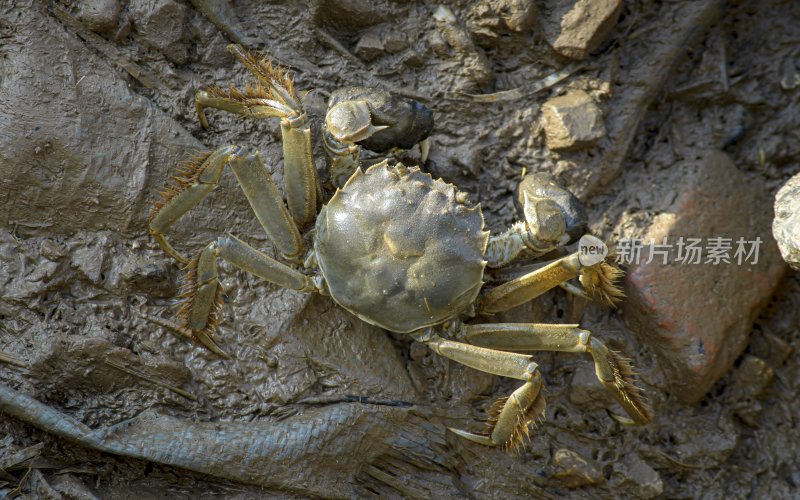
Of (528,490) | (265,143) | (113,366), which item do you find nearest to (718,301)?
(528,490)

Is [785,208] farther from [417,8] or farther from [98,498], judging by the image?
[98,498]

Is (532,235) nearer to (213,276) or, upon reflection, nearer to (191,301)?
(213,276)

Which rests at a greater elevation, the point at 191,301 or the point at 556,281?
the point at 191,301

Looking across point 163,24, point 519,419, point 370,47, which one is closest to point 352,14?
point 370,47

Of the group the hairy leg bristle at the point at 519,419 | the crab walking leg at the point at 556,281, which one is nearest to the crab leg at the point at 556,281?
the crab walking leg at the point at 556,281

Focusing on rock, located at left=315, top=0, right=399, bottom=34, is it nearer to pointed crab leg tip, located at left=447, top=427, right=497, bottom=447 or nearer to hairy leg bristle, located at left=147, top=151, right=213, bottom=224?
hairy leg bristle, located at left=147, top=151, right=213, bottom=224

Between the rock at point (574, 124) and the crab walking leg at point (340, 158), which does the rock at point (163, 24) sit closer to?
the crab walking leg at point (340, 158)

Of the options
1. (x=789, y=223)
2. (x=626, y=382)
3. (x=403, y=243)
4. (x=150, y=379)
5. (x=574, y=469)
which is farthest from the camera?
(x=574, y=469)
